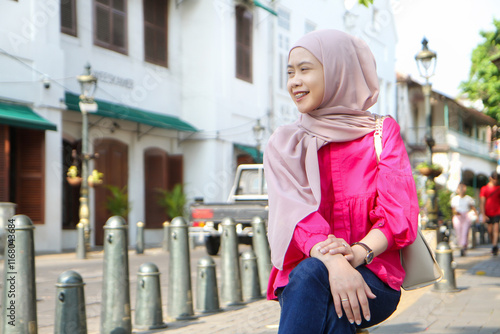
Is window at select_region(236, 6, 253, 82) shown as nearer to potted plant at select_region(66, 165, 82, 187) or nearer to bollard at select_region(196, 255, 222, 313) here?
potted plant at select_region(66, 165, 82, 187)

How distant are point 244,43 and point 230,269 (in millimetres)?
17867

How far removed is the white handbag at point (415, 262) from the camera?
236 centimetres

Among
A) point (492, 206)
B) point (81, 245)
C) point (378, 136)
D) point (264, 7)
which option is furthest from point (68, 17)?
point (378, 136)

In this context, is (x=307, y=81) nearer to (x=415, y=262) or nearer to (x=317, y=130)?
(x=317, y=130)

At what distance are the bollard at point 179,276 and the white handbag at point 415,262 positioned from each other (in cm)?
435

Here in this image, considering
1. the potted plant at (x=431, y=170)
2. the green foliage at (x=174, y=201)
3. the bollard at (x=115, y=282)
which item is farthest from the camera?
the green foliage at (x=174, y=201)

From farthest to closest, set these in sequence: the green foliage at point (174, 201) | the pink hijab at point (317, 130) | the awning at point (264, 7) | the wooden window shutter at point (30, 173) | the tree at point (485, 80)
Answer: the tree at point (485, 80), the awning at point (264, 7), the green foliage at point (174, 201), the wooden window shutter at point (30, 173), the pink hijab at point (317, 130)

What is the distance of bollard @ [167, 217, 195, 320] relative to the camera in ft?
21.5

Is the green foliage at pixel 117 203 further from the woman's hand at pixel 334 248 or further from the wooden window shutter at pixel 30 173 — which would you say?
the woman's hand at pixel 334 248

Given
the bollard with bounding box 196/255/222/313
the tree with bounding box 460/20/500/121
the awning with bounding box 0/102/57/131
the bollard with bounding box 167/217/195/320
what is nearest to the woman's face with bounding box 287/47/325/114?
the bollard with bounding box 167/217/195/320

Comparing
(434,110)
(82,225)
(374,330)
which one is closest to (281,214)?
(374,330)

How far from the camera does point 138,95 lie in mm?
20312

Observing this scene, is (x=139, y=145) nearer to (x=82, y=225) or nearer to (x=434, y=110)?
(x=82, y=225)

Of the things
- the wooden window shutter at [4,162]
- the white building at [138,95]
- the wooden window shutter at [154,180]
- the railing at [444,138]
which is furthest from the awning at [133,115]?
the railing at [444,138]
